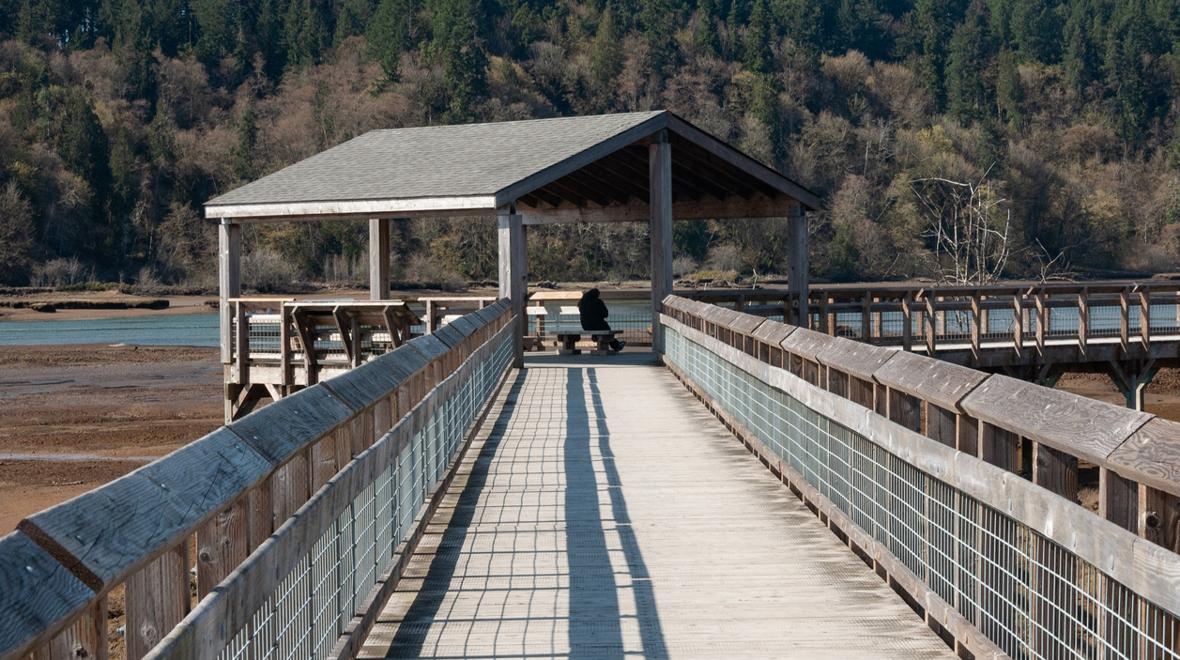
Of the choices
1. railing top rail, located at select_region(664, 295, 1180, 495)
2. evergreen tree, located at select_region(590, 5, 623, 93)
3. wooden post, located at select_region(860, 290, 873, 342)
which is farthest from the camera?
evergreen tree, located at select_region(590, 5, 623, 93)

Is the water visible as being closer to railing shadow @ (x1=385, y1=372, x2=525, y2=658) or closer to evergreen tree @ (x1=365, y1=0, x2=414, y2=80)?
evergreen tree @ (x1=365, y1=0, x2=414, y2=80)

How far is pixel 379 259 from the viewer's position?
25.0 metres

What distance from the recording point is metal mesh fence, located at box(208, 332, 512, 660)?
437 centimetres

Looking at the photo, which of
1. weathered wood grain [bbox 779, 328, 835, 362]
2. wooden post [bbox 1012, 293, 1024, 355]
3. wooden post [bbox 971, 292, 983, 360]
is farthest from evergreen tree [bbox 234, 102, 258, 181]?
weathered wood grain [bbox 779, 328, 835, 362]

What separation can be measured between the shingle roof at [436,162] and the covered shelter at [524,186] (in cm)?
4

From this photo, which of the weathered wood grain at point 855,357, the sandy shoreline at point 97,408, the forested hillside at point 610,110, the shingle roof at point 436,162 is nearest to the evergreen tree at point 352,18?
the forested hillside at point 610,110

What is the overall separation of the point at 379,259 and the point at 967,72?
98.4 metres

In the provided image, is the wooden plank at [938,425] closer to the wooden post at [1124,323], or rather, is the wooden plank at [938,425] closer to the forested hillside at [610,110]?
the wooden post at [1124,323]

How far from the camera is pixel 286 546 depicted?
169 inches

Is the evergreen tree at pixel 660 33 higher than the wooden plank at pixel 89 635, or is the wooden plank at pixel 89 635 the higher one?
the evergreen tree at pixel 660 33

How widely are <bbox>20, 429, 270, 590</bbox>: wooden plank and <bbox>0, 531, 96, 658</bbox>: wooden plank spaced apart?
0.05 meters

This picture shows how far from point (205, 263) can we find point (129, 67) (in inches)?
1143

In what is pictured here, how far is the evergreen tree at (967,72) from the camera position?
112 metres

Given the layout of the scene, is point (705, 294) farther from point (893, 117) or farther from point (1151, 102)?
point (1151, 102)
